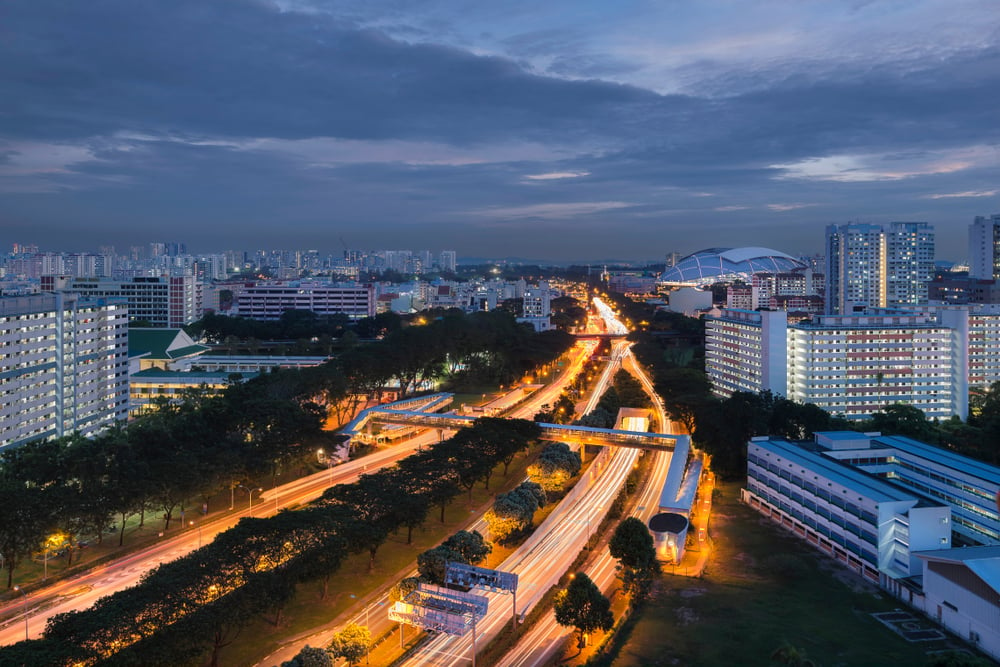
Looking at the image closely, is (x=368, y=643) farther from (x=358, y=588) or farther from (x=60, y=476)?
(x=60, y=476)

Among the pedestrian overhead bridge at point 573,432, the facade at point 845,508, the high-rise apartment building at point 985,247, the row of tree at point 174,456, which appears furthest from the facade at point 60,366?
the high-rise apartment building at point 985,247

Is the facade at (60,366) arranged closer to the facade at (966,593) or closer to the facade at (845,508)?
the facade at (845,508)

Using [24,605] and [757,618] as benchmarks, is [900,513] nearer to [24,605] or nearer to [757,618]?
[757,618]

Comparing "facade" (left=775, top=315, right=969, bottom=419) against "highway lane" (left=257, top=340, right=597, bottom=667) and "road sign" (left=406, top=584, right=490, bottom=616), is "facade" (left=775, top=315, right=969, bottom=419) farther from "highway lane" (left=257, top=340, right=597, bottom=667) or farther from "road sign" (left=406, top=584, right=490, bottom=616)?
"road sign" (left=406, top=584, right=490, bottom=616)

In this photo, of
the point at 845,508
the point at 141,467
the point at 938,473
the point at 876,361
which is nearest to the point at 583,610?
the point at 845,508

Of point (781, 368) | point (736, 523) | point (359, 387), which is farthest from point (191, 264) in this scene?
point (736, 523)

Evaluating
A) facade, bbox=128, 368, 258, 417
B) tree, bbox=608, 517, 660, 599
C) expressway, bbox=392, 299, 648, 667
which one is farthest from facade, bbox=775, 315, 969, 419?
facade, bbox=128, 368, 258, 417
